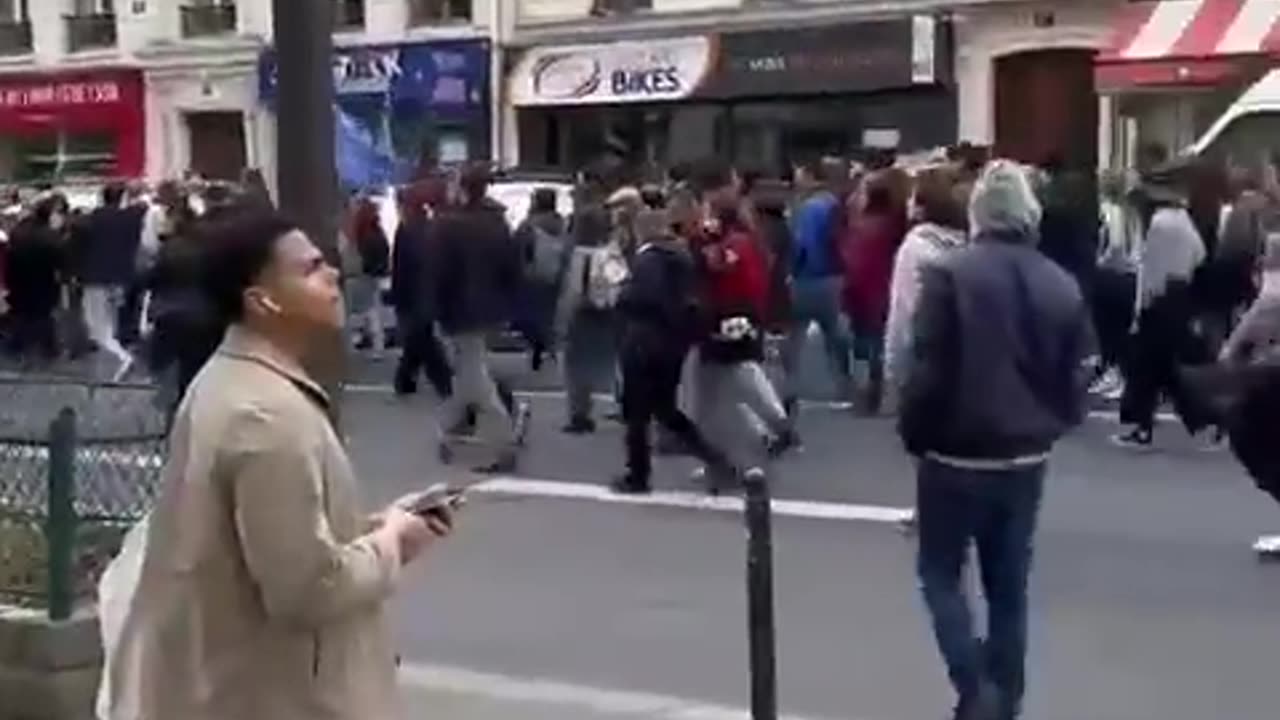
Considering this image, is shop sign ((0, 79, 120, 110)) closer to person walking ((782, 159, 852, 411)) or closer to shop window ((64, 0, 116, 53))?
shop window ((64, 0, 116, 53))

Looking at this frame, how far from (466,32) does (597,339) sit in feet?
67.6

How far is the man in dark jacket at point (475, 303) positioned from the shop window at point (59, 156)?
93.1ft

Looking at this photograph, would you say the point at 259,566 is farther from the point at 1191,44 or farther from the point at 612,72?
the point at 612,72

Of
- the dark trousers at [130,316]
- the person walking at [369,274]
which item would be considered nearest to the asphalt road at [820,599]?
the dark trousers at [130,316]

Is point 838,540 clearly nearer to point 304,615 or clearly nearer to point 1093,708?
point 1093,708

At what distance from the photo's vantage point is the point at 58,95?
44.9m

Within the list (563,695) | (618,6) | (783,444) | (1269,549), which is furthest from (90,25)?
(563,695)

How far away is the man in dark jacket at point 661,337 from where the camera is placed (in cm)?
1503

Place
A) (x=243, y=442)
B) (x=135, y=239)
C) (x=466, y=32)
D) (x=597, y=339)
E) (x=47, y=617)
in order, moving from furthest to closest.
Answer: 1. (x=466, y=32)
2. (x=135, y=239)
3. (x=597, y=339)
4. (x=47, y=617)
5. (x=243, y=442)

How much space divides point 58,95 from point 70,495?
122 ft

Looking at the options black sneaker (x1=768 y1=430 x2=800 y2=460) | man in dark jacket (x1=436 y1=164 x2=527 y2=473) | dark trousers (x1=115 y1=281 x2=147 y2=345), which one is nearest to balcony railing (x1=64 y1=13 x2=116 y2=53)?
dark trousers (x1=115 y1=281 x2=147 y2=345)

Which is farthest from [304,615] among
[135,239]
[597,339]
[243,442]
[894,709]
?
[135,239]

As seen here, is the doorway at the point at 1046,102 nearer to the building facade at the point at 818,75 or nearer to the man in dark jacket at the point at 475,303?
the building facade at the point at 818,75

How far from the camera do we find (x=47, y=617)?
877 centimetres
